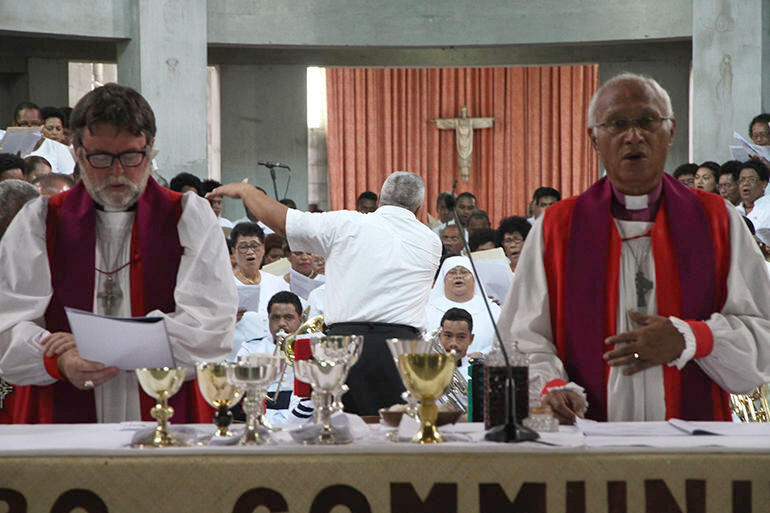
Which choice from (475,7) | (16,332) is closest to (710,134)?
(475,7)

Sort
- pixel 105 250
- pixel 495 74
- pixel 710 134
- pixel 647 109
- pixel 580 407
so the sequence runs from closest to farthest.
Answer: pixel 580 407 < pixel 647 109 < pixel 105 250 < pixel 710 134 < pixel 495 74

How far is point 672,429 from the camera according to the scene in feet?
8.59

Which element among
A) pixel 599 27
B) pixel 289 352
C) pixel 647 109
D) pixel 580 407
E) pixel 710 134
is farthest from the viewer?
pixel 599 27

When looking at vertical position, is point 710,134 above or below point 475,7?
below

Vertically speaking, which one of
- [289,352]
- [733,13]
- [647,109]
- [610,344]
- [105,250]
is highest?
[733,13]

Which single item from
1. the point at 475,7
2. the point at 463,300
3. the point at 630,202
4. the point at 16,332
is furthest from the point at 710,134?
the point at 16,332

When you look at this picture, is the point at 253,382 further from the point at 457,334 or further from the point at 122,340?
the point at 457,334

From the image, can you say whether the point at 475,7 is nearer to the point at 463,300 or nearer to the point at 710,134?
A: the point at 710,134

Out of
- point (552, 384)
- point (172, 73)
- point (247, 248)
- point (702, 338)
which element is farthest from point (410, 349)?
point (172, 73)

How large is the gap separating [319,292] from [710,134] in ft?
21.0

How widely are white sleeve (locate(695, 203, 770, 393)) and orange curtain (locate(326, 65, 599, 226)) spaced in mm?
14896

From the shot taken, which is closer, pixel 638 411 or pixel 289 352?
pixel 638 411

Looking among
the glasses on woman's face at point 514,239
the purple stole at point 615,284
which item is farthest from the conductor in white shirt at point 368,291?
the purple stole at point 615,284

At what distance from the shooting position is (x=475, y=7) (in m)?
13.2
